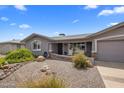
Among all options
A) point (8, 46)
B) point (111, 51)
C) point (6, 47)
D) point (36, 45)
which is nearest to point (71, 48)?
point (36, 45)

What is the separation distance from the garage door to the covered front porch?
3838 mm

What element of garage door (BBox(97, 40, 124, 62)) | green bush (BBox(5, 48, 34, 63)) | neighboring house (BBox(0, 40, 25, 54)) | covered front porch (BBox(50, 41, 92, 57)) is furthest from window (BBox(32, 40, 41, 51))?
garage door (BBox(97, 40, 124, 62))

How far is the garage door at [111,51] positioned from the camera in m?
15.5

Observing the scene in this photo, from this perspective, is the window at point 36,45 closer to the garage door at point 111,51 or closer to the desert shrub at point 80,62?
the garage door at point 111,51

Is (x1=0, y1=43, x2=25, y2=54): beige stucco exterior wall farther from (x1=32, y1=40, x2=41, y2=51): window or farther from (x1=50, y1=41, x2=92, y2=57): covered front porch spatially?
(x1=50, y1=41, x2=92, y2=57): covered front porch

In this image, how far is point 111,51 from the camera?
16.0m

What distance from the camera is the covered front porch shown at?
67.8 feet

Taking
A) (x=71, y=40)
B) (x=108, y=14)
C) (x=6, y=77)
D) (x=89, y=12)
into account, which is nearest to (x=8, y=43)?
(x=71, y=40)

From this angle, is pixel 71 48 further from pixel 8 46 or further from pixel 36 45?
pixel 8 46

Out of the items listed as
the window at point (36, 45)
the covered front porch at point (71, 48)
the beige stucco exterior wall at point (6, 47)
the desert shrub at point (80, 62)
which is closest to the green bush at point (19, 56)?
the covered front porch at point (71, 48)

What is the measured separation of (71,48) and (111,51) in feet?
25.1

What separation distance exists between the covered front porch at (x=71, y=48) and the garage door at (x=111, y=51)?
3.84 meters

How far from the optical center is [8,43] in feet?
109
